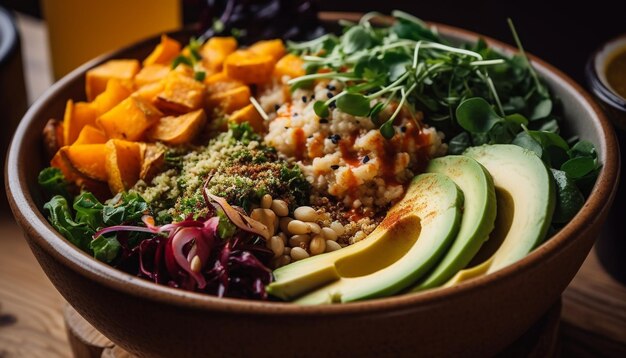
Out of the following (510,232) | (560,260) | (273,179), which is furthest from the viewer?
(273,179)

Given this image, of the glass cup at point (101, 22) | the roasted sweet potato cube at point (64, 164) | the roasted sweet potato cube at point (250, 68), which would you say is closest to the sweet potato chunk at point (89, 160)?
the roasted sweet potato cube at point (64, 164)

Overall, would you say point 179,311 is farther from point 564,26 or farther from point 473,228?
point 564,26

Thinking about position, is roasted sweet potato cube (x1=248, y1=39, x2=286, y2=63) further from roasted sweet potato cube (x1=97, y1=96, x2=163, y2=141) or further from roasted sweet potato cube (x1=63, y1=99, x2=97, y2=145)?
roasted sweet potato cube (x1=63, y1=99, x2=97, y2=145)

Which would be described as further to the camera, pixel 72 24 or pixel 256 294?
pixel 72 24

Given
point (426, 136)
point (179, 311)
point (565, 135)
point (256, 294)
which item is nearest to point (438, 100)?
point (426, 136)

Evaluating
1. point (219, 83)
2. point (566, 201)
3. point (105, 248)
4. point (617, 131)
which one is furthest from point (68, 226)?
point (617, 131)

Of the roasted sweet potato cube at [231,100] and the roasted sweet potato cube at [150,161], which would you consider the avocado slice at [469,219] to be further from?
the roasted sweet potato cube at [150,161]

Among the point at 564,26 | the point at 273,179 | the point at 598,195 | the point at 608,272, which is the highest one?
the point at 598,195
